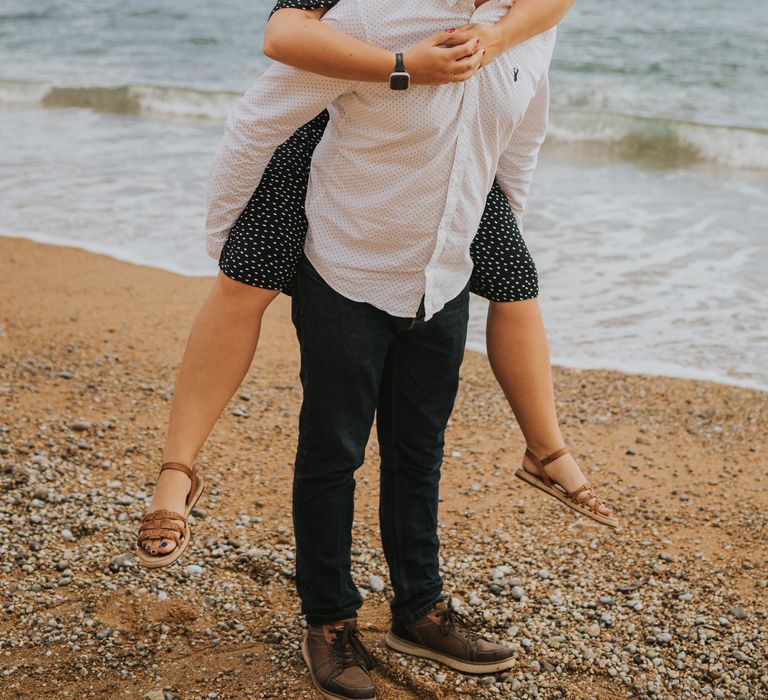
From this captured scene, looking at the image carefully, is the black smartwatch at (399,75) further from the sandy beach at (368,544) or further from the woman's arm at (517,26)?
the sandy beach at (368,544)

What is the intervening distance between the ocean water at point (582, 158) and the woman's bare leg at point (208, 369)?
3310 millimetres

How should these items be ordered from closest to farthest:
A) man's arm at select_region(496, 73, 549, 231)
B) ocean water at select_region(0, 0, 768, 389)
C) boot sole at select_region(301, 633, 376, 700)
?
1. man's arm at select_region(496, 73, 549, 231)
2. boot sole at select_region(301, 633, 376, 700)
3. ocean water at select_region(0, 0, 768, 389)

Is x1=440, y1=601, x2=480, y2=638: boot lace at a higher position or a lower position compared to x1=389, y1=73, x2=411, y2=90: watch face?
lower

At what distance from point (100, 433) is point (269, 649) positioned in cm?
159

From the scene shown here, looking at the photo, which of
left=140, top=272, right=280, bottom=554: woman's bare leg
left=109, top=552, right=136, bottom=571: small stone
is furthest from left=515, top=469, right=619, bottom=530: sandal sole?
left=109, top=552, right=136, bottom=571: small stone

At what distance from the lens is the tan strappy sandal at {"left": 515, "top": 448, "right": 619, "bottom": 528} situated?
2785 mm

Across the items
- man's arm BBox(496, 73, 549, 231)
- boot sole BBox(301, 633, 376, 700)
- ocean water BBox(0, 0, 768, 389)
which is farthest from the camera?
ocean water BBox(0, 0, 768, 389)

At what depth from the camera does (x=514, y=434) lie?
4.56 meters

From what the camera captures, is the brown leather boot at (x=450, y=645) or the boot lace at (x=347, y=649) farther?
the brown leather boot at (x=450, y=645)

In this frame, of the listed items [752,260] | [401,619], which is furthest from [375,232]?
[752,260]

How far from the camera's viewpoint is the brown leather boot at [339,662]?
277cm

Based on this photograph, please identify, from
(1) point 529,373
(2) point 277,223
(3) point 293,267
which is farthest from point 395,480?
(2) point 277,223

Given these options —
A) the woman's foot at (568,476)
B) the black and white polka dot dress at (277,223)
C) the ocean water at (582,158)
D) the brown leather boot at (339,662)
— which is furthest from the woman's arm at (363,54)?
the ocean water at (582,158)

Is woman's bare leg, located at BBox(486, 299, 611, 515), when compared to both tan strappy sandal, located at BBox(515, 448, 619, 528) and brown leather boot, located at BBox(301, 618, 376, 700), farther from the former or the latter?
brown leather boot, located at BBox(301, 618, 376, 700)
